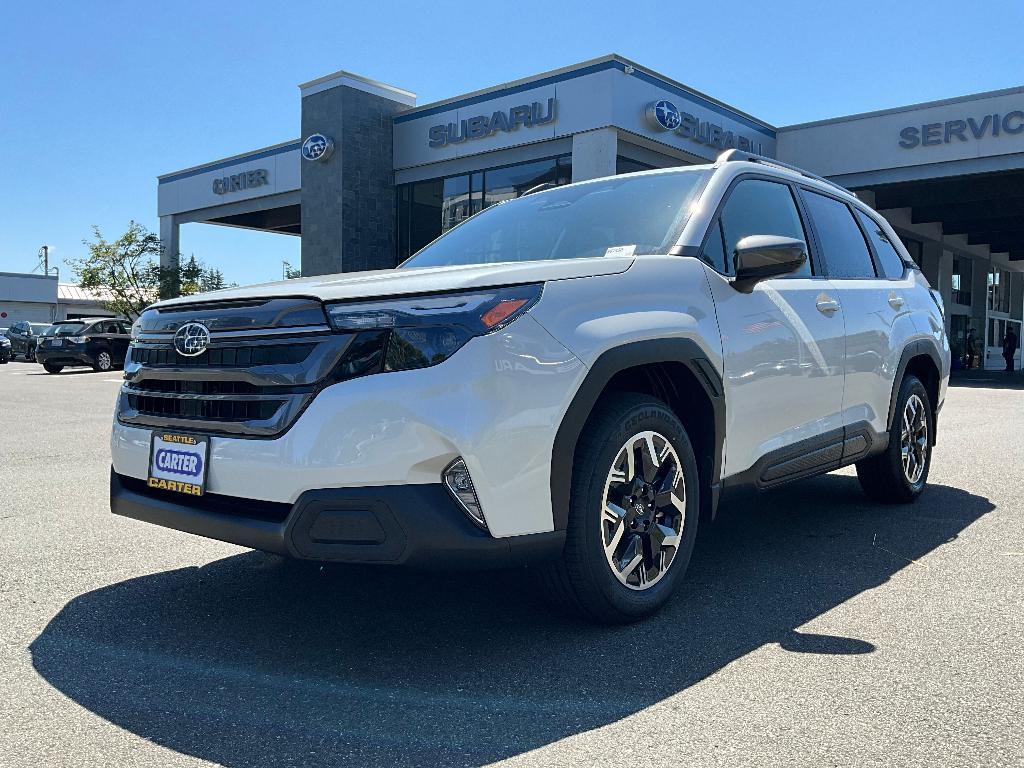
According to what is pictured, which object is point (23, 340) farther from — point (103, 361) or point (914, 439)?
point (914, 439)

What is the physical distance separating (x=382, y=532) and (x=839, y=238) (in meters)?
3.45

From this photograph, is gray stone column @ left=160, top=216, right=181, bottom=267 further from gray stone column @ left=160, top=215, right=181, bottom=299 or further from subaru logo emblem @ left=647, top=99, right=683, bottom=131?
subaru logo emblem @ left=647, top=99, right=683, bottom=131

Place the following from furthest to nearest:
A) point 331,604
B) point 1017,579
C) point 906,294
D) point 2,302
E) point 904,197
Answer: point 2,302
point 904,197
point 906,294
point 1017,579
point 331,604

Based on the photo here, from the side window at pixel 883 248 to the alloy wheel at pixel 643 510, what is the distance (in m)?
2.80

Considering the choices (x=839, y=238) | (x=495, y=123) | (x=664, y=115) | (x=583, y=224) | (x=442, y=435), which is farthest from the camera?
(x=495, y=123)

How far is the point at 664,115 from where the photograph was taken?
20.8 metres

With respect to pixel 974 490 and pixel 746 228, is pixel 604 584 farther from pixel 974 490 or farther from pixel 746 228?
pixel 974 490

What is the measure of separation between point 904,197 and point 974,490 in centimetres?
2521

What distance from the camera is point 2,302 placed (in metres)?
64.4

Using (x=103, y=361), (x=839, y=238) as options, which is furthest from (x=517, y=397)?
(x=103, y=361)

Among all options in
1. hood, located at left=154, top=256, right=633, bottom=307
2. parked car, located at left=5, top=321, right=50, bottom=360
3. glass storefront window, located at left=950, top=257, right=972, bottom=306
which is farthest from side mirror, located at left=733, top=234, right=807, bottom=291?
parked car, located at left=5, top=321, right=50, bottom=360

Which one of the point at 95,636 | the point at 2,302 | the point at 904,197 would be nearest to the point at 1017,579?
the point at 95,636

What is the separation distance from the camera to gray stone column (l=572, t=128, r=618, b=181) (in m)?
20.3

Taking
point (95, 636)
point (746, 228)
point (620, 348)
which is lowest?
point (95, 636)
